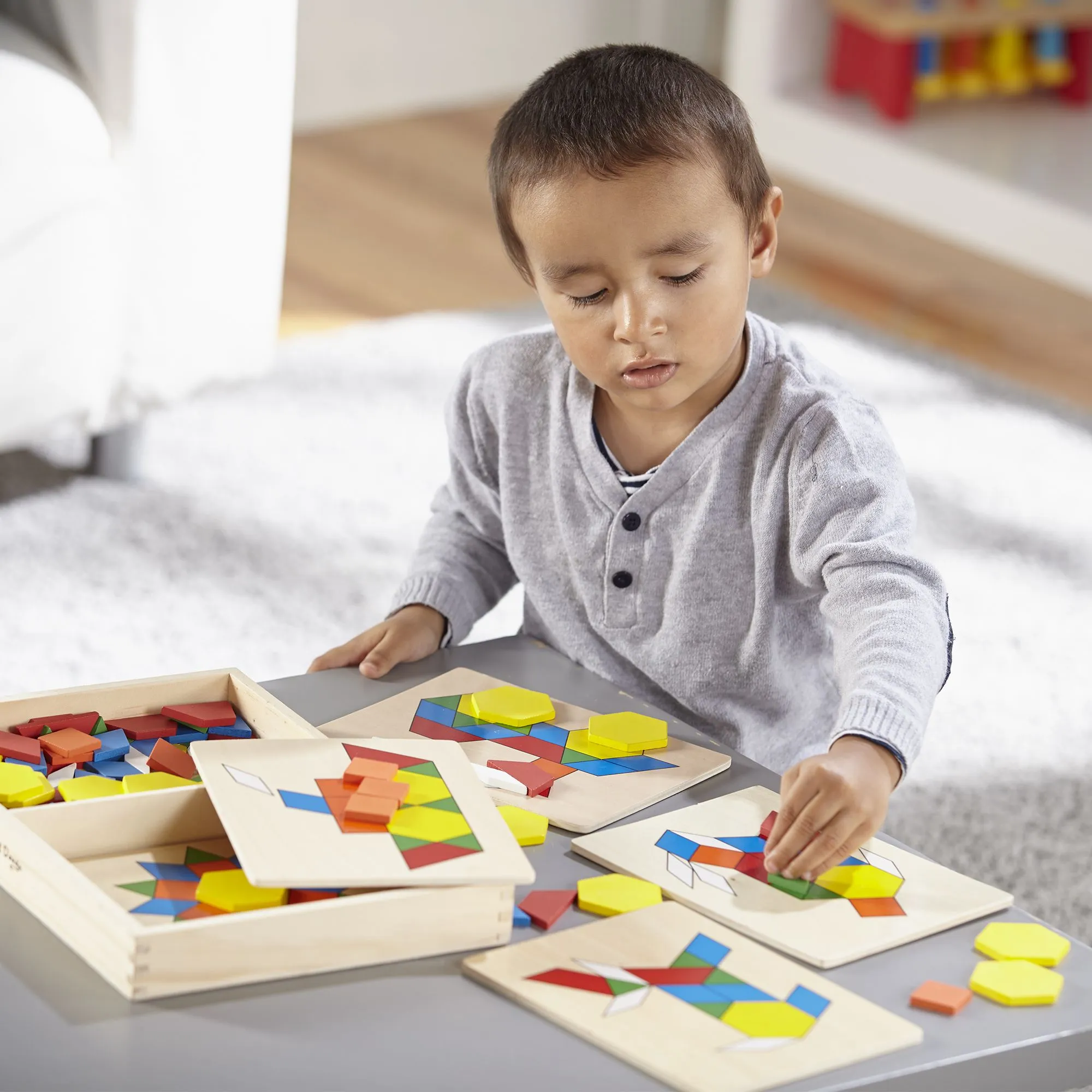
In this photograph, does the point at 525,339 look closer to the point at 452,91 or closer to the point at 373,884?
the point at 373,884

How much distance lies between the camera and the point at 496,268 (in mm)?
2697

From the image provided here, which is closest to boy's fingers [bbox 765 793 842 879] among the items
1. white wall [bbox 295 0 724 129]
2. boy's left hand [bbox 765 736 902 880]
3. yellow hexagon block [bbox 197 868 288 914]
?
boy's left hand [bbox 765 736 902 880]

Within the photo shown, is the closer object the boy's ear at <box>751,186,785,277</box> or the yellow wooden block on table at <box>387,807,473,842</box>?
the yellow wooden block on table at <box>387,807,473,842</box>

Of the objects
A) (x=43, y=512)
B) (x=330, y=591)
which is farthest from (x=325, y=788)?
(x=43, y=512)

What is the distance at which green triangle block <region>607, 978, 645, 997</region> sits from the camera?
0.63 metres

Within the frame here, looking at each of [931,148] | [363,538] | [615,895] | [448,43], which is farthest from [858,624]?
[448,43]

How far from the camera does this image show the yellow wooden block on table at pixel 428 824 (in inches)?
26.3

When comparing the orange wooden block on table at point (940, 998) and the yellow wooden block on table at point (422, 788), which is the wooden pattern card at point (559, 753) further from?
the orange wooden block on table at point (940, 998)

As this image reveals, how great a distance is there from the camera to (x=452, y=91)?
3545 millimetres

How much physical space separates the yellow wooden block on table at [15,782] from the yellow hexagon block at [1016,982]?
1.31 feet

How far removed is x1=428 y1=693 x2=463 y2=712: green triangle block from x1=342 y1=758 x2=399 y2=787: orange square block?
144 mm

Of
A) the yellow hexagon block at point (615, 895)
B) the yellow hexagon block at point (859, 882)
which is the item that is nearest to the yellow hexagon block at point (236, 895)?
the yellow hexagon block at point (615, 895)

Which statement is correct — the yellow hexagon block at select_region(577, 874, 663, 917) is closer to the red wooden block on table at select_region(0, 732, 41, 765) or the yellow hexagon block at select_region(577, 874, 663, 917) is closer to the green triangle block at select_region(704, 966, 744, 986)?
the green triangle block at select_region(704, 966, 744, 986)

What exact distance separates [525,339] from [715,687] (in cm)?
26
